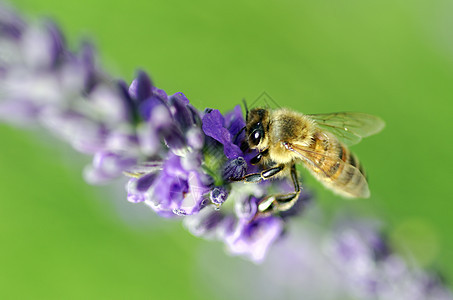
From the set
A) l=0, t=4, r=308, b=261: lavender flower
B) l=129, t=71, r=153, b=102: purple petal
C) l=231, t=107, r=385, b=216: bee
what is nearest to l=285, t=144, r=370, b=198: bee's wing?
l=231, t=107, r=385, b=216: bee

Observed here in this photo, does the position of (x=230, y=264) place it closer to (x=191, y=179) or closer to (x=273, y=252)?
(x=273, y=252)

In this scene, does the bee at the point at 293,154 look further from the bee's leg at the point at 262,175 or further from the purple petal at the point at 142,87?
the purple petal at the point at 142,87

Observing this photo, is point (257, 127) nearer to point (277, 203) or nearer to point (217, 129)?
point (217, 129)

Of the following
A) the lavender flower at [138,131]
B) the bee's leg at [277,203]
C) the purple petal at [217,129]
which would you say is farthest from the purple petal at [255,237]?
the purple petal at [217,129]

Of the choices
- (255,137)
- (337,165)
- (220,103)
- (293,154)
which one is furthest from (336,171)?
(220,103)

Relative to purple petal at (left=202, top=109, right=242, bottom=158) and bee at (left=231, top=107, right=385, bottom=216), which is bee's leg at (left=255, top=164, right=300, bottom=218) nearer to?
bee at (left=231, top=107, right=385, bottom=216)
